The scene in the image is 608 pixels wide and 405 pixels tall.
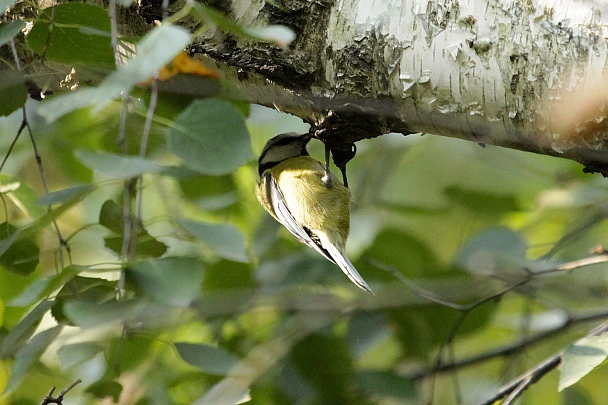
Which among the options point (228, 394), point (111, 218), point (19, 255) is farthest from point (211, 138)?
point (228, 394)

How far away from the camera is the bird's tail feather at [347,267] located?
5.69ft

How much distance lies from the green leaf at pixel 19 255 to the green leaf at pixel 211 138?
1.42ft

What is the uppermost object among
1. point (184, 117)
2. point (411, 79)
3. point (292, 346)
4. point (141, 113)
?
point (411, 79)

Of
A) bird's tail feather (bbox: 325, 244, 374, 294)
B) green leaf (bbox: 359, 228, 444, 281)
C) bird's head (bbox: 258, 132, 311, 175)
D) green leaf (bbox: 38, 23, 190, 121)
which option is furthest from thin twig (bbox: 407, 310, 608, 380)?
green leaf (bbox: 38, 23, 190, 121)

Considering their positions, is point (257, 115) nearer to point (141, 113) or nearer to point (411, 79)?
point (141, 113)

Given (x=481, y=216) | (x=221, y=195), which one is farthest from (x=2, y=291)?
(x=481, y=216)

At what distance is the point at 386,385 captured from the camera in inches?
72.8

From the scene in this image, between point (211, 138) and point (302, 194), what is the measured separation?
1122 mm

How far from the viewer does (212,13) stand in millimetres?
866

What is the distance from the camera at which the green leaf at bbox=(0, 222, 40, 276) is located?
137 centimetres

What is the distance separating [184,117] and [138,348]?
0.80m

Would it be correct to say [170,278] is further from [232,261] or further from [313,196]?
[313,196]

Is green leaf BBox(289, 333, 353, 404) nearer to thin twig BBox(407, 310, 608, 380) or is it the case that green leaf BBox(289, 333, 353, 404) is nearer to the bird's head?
thin twig BBox(407, 310, 608, 380)

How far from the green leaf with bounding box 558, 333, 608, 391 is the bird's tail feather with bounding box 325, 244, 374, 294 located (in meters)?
0.55
